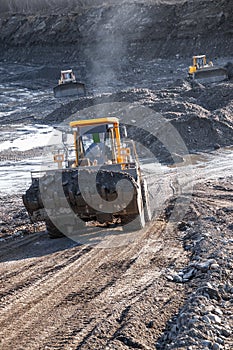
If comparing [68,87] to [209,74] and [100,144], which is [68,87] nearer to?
[209,74]

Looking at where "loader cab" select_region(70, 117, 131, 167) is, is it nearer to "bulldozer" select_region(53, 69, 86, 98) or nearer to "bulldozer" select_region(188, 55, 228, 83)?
"bulldozer" select_region(188, 55, 228, 83)

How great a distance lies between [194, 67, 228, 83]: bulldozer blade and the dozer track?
75.8 ft

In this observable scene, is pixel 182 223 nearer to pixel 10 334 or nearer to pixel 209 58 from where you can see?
pixel 10 334

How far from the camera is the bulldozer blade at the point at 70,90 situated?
34.8m

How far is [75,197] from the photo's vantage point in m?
8.41

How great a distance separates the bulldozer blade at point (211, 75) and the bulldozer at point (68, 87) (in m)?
7.84

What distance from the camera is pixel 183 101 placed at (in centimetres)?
2409

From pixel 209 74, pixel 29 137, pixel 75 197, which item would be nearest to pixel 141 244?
pixel 75 197

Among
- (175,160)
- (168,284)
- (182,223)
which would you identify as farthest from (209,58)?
(168,284)

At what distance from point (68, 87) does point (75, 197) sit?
27571 millimetres

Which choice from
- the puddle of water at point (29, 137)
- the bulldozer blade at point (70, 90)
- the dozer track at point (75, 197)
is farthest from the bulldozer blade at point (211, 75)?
the dozer track at point (75, 197)

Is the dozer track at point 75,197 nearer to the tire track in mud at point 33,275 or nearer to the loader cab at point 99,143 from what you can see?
the tire track in mud at point 33,275

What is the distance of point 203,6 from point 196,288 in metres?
43.6

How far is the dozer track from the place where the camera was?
27.5 feet
